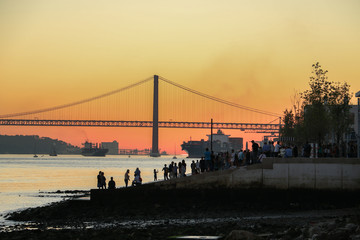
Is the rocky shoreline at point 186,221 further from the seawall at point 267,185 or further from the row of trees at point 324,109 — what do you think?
the row of trees at point 324,109

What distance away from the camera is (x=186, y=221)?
91.5 ft

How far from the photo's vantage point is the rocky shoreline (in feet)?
69.9

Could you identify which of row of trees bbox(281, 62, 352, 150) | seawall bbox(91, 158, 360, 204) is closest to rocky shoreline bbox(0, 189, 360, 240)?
seawall bbox(91, 158, 360, 204)

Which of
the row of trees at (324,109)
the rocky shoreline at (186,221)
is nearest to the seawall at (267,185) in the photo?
the rocky shoreline at (186,221)

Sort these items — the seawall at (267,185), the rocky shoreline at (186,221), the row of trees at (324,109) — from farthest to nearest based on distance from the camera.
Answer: the row of trees at (324,109) → the seawall at (267,185) → the rocky shoreline at (186,221)

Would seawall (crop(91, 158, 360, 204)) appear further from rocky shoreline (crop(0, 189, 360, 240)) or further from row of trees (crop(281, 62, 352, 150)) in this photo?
row of trees (crop(281, 62, 352, 150))

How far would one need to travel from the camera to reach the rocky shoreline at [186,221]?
69.9ft

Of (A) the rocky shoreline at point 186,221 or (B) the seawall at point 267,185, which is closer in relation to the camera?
(A) the rocky shoreline at point 186,221

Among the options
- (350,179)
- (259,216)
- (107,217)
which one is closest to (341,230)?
(259,216)

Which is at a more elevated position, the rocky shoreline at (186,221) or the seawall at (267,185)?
the seawall at (267,185)

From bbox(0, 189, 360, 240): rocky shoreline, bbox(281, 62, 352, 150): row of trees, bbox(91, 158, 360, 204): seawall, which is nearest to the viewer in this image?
bbox(0, 189, 360, 240): rocky shoreline

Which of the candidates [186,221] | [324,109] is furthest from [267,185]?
[324,109]

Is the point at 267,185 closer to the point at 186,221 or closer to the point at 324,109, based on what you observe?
the point at 186,221

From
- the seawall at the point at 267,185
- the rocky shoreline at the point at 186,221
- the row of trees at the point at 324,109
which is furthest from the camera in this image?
the row of trees at the point at 324,109
